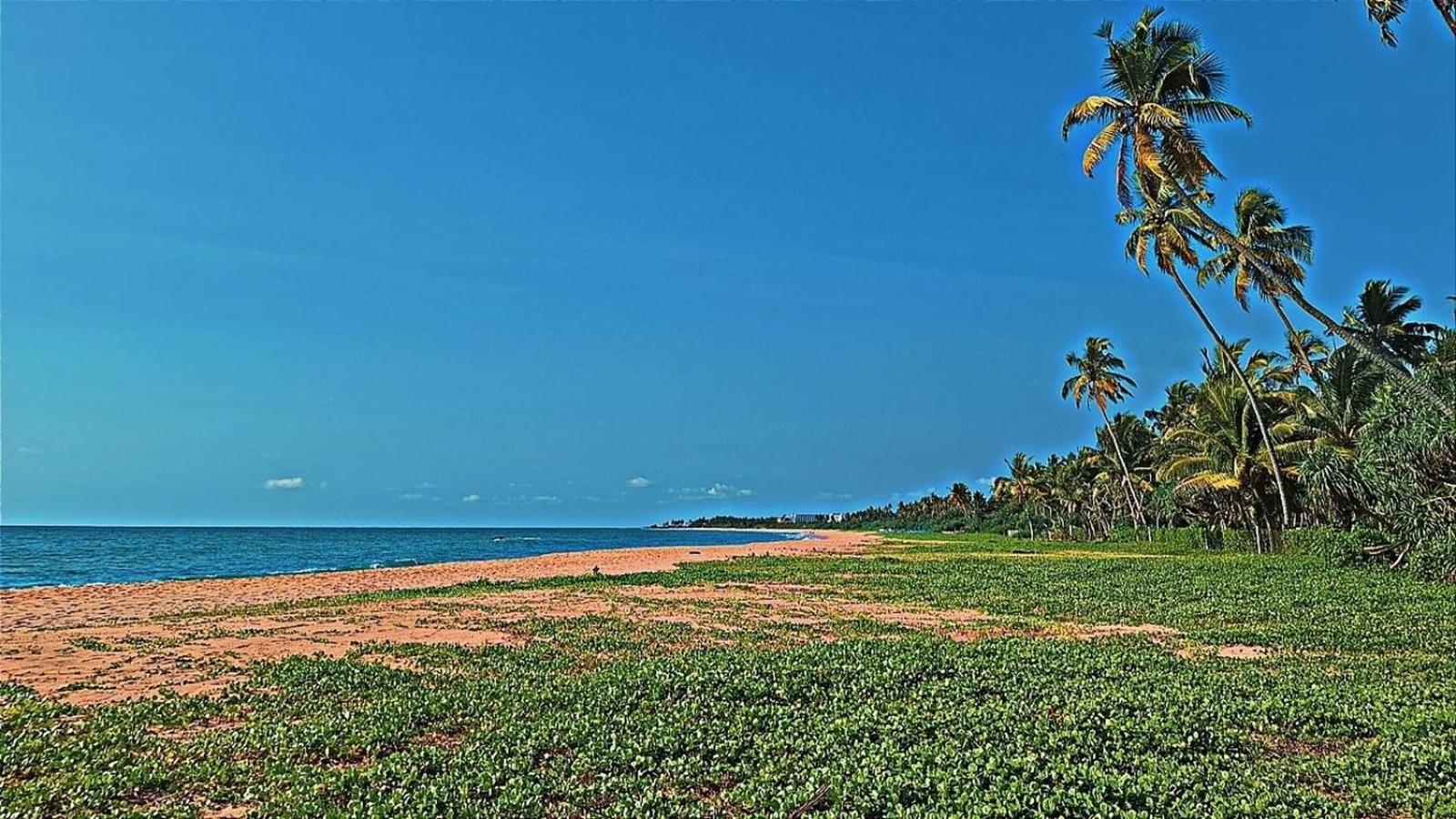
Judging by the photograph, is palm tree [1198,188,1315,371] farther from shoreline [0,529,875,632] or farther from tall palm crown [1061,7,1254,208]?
shoreline [0,529,875,632]

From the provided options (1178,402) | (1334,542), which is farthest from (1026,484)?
(1334,542)

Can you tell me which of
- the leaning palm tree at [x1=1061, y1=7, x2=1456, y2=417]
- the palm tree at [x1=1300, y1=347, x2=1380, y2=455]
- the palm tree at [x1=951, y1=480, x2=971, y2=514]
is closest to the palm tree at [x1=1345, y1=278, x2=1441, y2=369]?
the palm tree at [x1=1300, y1=347, x2=1380, y2=455]

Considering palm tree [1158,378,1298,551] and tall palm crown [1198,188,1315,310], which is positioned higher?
tall palm crown [1198,188,1315,310]

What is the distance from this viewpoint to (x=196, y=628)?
47.4 ft

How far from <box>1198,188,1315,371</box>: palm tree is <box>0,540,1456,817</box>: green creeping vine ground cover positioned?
12.7 meters

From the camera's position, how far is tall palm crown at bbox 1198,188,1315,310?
21.1m

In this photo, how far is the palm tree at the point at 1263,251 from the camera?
21.3 meters

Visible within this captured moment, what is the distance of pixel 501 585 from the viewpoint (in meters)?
23.4

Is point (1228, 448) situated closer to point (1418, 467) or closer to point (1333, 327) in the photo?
point (1418, 467)

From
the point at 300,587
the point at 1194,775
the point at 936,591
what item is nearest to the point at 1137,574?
the point at 936,591

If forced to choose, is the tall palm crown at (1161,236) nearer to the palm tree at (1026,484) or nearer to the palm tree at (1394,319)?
the palm tree at (1394,319)

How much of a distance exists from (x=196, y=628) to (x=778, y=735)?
12283mm

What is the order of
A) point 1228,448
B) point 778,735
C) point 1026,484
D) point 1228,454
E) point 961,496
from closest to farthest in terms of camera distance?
point 778,735 < point 1228,448 < point 1228,454 < point 1026,484 < point 961,496

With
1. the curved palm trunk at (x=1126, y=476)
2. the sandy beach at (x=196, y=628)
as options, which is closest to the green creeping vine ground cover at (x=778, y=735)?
the sandy beach at (x=196, y=628)
